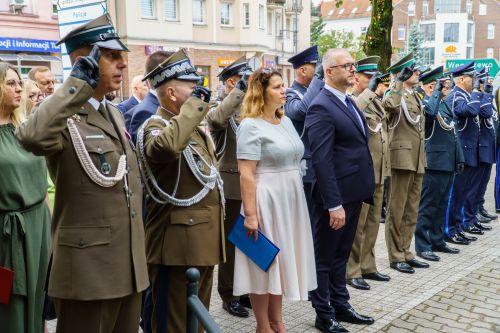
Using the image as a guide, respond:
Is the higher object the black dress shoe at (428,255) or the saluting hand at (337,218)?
the saluting hand at (337,218)

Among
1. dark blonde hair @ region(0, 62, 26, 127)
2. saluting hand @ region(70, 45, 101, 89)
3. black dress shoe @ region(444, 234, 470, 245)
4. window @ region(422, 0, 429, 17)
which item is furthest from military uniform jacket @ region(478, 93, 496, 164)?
window @ region(422, 0, 429, 17)

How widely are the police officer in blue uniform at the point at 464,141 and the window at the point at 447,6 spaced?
260 feet

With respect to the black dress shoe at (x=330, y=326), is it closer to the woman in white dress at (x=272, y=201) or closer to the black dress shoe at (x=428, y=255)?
the woman in white dress at (x=272, y=201)

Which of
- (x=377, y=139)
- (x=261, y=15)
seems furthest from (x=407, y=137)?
(x=261, y=15)

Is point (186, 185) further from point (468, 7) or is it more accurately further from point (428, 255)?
point (468, 7)

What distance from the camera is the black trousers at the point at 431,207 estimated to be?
748cm

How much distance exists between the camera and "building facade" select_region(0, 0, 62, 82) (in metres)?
24.0

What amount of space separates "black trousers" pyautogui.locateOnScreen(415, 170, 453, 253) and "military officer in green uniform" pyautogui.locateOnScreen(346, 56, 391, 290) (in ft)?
4.16

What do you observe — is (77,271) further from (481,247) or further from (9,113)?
(481,247)

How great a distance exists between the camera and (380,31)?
35.8 ft

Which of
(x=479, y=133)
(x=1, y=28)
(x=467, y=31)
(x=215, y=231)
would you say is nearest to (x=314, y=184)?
(x=215, y=231)

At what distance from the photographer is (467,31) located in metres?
79.2

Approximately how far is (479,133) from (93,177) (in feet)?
24.6

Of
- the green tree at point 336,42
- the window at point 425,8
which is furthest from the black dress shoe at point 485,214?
the window at point 425,8
